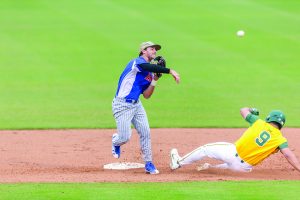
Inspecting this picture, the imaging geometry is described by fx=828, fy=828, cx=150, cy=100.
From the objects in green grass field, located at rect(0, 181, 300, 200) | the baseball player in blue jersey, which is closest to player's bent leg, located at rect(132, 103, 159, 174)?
the baseball player in blue jersey

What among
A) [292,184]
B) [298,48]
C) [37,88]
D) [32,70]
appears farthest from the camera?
[298,48]

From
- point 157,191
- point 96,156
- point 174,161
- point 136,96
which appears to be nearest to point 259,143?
point 174,161

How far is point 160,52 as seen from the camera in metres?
22.6

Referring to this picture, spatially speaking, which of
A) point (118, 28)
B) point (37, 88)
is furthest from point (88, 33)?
point (37, 88)

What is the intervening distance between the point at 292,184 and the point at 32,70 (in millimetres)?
10919

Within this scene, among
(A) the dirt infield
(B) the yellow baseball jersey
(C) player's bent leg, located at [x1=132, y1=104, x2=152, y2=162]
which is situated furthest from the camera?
(C) player's bent leg, located at [x1=132, y1=104, x2=152, y2=162]

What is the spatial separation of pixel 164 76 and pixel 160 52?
167 centimetres

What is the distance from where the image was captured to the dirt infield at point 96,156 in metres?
12.1

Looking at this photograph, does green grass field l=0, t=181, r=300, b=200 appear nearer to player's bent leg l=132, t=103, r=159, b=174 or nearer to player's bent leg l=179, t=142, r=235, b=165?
player's bent leg l=179, t=142, r=235, b=165

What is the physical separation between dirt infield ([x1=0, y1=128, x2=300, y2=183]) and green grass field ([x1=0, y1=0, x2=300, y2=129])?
2.44ft

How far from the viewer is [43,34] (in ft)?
82.2

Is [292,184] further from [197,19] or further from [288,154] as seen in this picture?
[197,19]

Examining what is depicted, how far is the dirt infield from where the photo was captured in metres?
12.1

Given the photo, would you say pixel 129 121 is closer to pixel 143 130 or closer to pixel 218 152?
pixel 143 130
